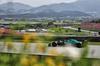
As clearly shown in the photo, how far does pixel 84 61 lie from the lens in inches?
26.8

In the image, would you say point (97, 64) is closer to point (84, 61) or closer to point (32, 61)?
point (84, 61)

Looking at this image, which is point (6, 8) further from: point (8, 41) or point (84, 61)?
point (84, 61)

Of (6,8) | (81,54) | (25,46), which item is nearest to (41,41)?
(25,46)

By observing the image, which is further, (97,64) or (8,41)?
(8,41)

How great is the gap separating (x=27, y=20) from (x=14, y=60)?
19.4 inches

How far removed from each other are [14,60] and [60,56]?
0.20 meters

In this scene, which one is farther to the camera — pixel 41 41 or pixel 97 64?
pixel 41 41

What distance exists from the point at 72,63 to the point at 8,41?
31 cm

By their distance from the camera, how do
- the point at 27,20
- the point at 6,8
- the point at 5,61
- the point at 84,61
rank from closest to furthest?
1. the point at 84,61
2. the point at 5,61
3. the point at 6,8
4. the point at 27,20

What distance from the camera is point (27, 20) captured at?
1.25 meters

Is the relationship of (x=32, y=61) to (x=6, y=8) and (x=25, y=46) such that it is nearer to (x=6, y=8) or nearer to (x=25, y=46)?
(x=25, y=46)

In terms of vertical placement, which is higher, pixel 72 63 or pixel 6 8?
pixel 6 8

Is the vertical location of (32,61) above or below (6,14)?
below

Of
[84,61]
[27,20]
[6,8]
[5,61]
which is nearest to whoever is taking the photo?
[84,61]
